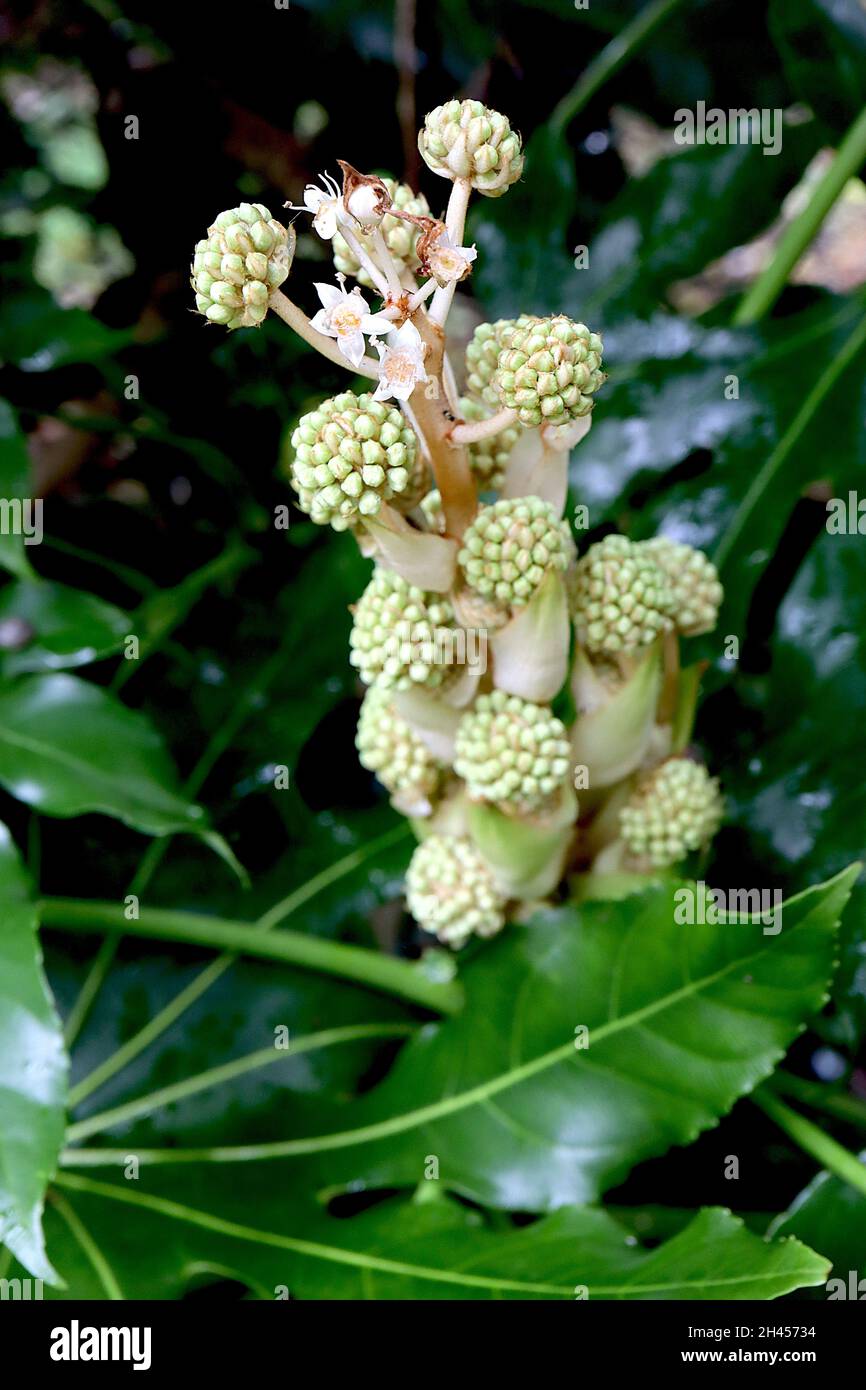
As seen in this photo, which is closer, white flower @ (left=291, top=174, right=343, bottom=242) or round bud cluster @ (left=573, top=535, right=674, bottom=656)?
white flower @ (left=291, top=174, right=343, bottom=242)

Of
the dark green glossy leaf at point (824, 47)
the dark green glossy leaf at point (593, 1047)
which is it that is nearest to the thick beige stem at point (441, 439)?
the dark green glossy leaf at point (593, 1047)

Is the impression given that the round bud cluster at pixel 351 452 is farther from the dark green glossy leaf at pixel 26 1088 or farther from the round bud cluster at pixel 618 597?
the dark green glossy leaf at pixel 26 1088

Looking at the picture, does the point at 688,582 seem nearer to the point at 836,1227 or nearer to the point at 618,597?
the point at 618,597

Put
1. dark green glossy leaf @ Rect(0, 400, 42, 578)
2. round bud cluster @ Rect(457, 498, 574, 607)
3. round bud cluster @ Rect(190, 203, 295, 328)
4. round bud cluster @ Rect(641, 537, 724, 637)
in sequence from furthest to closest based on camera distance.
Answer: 1. dark green glossy leaf @ Rect(0, 400, 42, 578)
2. round bud cluster @ Rect(641, 537, 724, 637)
3. round bud cluster @ Rect(457, 498, 574, 607)
4. round bud cluster @ Rect(190, 203, 295, 328)

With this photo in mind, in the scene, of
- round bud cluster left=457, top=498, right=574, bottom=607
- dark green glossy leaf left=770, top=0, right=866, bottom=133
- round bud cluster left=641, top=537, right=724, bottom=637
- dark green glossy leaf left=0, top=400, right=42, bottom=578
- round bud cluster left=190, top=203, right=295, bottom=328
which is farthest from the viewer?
dark green glossy leaf left=770, top=0, right=866, bottom=133

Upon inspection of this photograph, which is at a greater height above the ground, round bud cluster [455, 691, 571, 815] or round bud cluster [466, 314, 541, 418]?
round bud cluster [466, 314, 541, 418]

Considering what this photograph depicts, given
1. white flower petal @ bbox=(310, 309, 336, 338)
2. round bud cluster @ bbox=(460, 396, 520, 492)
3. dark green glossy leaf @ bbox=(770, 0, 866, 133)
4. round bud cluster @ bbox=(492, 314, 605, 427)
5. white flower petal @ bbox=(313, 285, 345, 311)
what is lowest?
round bud cluster @ bbox=(492, 314, 605, 427)

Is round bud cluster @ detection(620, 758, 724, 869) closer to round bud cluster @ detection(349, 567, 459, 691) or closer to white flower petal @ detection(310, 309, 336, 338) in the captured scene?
round bud cluster @ detection(349, 567, 459, 691)

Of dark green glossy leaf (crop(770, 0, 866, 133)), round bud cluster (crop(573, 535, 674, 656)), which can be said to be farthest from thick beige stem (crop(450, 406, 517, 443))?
dark green glossy leaf (crop(770, 0, 866, 133))
